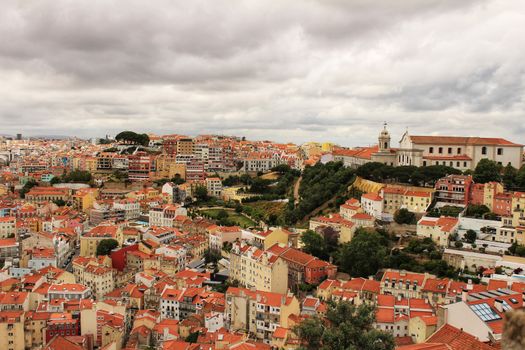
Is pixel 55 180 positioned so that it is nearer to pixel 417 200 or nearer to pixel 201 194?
pixel 201 194

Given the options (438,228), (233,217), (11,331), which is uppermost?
(438,228)

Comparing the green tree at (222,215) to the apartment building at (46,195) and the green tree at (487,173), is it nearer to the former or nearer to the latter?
the apartment building at (46,195)

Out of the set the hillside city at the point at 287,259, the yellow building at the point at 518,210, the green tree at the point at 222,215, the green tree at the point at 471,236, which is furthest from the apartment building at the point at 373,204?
the green tree at the point at 222,215

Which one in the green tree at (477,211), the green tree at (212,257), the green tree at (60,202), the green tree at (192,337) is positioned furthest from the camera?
the green tree at (60,202)

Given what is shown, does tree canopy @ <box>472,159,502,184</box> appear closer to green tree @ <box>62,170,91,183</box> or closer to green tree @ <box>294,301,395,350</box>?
green tree @ <box>294,301,395,350</box>

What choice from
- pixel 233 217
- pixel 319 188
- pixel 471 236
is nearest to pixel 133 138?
pixel 233 217

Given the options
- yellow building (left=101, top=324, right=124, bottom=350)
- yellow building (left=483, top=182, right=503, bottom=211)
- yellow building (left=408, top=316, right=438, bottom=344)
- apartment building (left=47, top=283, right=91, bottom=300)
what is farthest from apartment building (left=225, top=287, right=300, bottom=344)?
yellow building (left=483, top=182, right=503, bottom=211)
